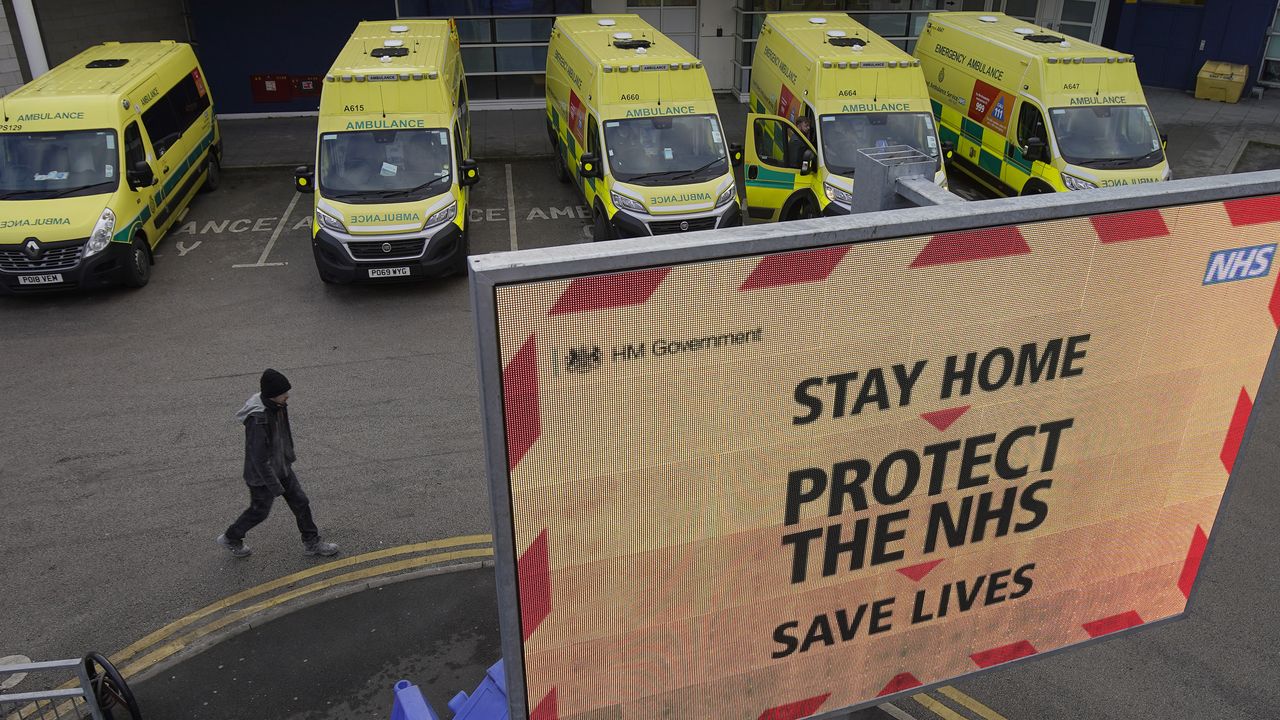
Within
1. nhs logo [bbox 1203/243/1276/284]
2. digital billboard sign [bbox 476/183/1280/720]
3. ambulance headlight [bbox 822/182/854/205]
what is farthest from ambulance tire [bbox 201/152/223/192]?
nhs logo [bbox 1203/243/1276/284]

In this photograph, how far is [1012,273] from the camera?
3.30m

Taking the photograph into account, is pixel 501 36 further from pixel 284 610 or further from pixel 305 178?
pixel 284 610

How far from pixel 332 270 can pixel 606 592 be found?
10.9 metres

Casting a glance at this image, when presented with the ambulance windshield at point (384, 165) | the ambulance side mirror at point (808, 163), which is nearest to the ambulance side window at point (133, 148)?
the ambulance windshield at point (384, 165)

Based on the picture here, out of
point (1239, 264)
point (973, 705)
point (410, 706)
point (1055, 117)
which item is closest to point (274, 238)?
point (410, 706)

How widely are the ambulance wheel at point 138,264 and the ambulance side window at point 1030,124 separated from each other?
13.8m

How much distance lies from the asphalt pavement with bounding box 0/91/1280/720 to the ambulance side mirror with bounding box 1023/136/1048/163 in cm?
547

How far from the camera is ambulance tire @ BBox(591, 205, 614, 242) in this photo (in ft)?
46.1

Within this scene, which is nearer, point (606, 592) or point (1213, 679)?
point (606, 592)

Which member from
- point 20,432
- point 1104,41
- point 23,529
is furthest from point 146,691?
point 1104,41

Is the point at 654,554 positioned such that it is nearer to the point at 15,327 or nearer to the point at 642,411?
the point at 642,411

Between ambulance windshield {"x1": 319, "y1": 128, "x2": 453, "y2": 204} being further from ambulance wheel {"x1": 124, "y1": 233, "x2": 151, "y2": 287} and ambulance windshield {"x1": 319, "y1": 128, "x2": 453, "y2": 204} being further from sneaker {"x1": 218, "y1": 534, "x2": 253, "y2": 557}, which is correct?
sneaker {"x1": 218, "y1": 534, "x2": 253, "y2": 557}

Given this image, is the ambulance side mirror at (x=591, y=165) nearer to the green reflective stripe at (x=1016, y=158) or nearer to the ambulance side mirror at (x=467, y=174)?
the ambulance side mirror at (x=467, y=174)

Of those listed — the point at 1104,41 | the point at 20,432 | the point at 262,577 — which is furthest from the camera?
the point at 1104,41
